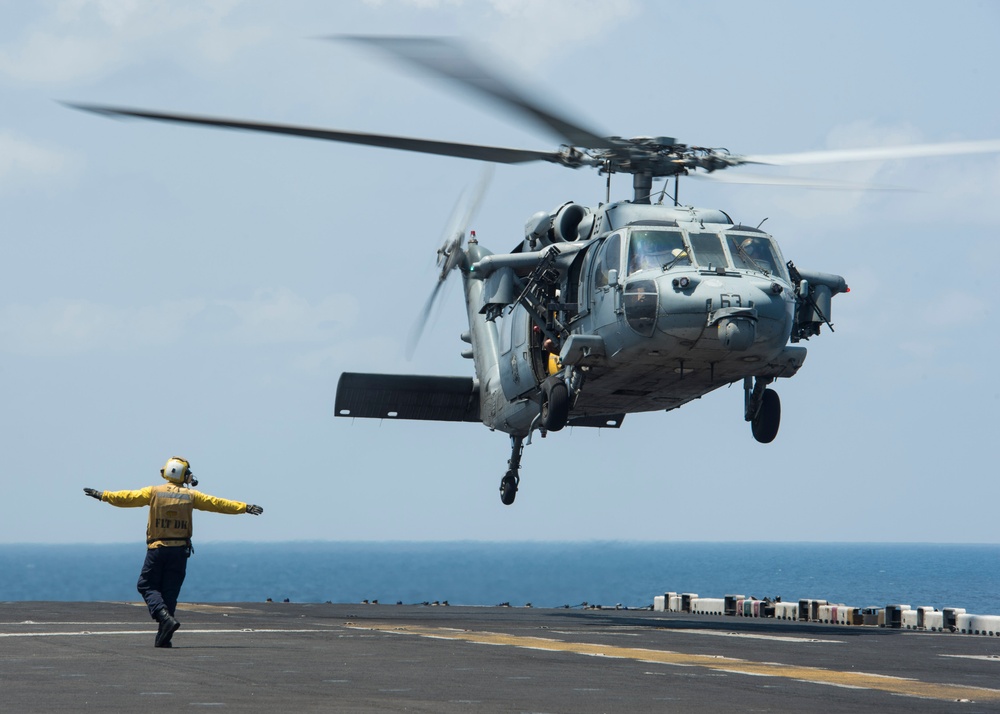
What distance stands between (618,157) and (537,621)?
26.0 ft

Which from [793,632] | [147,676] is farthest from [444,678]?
[793,632]

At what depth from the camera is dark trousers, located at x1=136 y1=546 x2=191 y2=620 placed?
15000mm

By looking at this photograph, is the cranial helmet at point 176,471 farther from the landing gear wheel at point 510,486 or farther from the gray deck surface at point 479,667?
the landing gear wheel at point 510,486

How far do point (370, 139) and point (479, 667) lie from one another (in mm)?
9661

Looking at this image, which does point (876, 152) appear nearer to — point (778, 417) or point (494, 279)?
point (778, 417)

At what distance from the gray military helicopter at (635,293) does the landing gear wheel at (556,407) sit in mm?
23

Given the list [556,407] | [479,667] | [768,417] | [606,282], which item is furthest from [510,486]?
[479,667]

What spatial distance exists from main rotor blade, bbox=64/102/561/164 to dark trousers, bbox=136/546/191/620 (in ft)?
17.9

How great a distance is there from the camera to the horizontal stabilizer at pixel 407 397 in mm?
27875

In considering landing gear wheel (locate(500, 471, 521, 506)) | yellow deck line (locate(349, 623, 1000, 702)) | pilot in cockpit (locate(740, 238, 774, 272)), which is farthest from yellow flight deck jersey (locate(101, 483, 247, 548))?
landing gear wheel (locate(500, 471, 521, 506))

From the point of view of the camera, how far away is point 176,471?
50.1ft

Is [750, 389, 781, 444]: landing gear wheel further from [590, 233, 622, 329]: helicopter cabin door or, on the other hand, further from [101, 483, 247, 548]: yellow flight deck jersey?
[101, 483, 247, 548]: yellow flight deck jersey

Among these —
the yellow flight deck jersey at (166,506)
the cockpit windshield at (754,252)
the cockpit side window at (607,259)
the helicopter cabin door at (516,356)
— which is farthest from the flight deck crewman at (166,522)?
the helicopter cabin door at (516,356)

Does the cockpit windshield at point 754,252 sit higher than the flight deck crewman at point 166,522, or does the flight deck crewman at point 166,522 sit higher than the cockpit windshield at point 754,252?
the cockpit windshield at point 754,252
